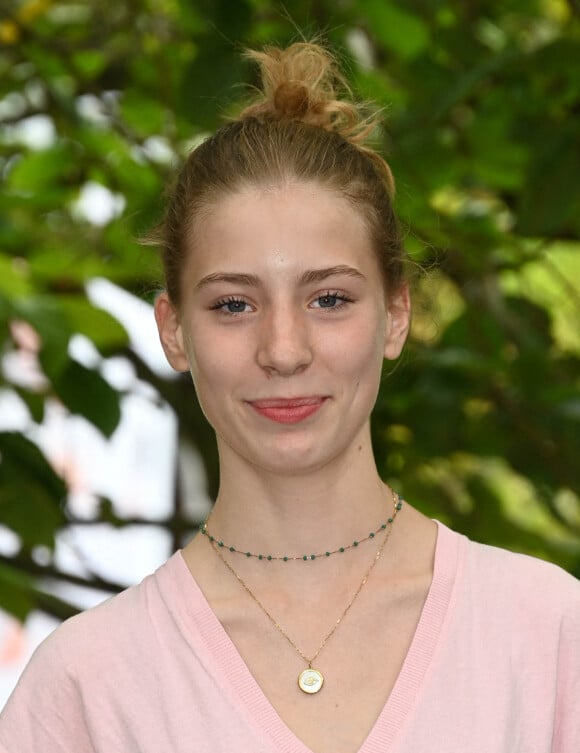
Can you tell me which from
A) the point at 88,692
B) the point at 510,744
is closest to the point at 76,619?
the point at 88,692

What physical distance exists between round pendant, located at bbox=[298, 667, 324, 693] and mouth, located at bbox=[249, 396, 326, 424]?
18cm

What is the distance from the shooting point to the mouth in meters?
1.12

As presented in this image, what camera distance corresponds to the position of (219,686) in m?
1.14

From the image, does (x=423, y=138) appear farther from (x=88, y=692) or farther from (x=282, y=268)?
(x=88, y=692)

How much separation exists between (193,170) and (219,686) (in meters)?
0.39

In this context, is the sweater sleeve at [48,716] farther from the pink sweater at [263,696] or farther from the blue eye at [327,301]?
the blue eye at [327,301]

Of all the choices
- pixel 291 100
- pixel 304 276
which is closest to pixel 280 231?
pixel 304 276

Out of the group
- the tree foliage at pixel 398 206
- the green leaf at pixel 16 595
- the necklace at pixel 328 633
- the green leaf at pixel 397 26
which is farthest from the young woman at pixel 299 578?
the green leaf at pixel 397 26

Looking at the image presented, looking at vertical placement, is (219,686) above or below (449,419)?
below

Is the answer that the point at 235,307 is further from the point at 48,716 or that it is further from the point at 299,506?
the point at 48,716

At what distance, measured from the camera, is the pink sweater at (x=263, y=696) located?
1.11 meters

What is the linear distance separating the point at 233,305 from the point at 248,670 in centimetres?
26

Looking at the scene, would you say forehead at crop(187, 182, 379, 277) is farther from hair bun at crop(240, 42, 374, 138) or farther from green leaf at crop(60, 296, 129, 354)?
green leaf at crop(60, 296, 129, 354)

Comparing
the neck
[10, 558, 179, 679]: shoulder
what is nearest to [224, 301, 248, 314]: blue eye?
the neck
